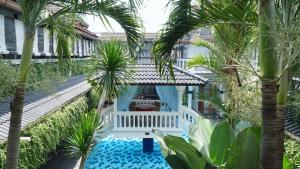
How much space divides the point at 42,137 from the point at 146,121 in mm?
6230

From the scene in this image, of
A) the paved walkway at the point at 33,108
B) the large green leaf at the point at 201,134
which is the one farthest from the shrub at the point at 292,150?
the paved walkway at the point at 33,108

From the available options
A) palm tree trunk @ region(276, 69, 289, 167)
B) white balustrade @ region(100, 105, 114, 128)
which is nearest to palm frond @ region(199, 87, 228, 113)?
palm tree trunk @ region(276, 69, 289, 167)

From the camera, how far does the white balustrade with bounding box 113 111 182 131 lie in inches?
591

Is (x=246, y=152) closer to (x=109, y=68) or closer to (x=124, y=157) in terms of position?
(x=109, y=68)

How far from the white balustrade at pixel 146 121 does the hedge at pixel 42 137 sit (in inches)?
96.8

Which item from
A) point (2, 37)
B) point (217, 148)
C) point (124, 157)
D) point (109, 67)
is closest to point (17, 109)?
point (217, 148)

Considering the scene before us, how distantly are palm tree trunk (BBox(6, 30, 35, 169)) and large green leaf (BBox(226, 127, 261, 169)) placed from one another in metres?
3.08

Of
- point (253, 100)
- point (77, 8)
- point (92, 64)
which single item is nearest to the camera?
point (77, 8)

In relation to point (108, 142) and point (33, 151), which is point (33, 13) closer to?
point (33, 151)

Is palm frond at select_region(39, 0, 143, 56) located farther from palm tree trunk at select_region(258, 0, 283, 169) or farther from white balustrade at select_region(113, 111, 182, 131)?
white balustrade at select_region(113, 111, 182, 131)

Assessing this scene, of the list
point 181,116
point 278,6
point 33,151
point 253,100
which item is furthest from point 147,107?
point 278,6

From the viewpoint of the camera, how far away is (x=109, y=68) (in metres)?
13.1

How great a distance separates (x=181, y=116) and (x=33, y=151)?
763cm

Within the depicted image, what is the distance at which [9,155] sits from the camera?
17.3 ft
